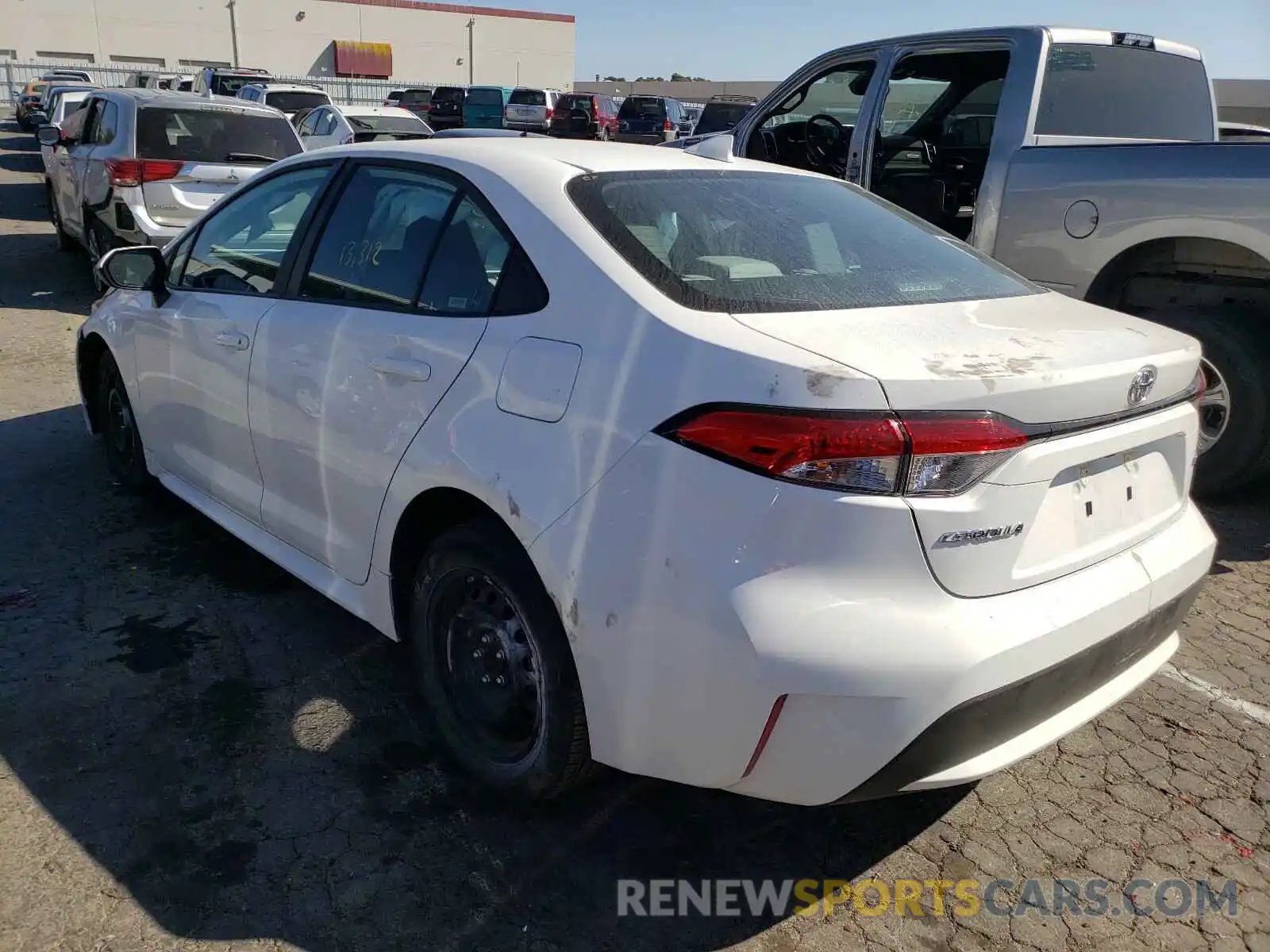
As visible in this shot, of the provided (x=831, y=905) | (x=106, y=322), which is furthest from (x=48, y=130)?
(x=831, y=905)

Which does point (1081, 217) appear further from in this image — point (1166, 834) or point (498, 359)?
point (498, 359)

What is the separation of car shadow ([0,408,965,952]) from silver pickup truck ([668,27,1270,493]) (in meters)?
2.14

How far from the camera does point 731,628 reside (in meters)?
2.00

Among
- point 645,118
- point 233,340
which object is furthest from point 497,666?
point 645,118

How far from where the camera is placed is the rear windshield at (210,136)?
862cm

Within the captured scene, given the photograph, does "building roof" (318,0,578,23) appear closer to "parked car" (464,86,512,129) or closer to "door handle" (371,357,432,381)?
"parked car" (464,86,512,129)

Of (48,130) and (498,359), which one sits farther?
(48,130)

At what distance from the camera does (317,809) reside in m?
2.69

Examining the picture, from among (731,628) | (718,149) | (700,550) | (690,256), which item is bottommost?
(731,628)

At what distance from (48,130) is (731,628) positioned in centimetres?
1167

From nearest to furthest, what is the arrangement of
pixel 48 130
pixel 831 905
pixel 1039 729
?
pixel 1039 729 → pixel 831 905 → pixel 48 130

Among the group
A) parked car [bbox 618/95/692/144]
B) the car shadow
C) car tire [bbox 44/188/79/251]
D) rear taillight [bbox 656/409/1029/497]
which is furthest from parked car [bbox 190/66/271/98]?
rear taillight [bbox 656/409/1029/497]

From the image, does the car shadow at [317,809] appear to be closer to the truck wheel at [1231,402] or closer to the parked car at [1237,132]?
the truck wheel at [1231,402]

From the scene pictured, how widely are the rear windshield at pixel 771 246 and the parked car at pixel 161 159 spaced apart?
251 inches
